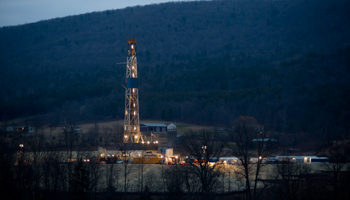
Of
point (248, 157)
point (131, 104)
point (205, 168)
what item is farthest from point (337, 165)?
point (131, 104)

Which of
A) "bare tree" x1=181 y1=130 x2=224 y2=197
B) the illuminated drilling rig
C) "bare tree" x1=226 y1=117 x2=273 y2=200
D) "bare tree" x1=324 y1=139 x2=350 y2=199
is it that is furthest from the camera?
the illuminated drilling rig

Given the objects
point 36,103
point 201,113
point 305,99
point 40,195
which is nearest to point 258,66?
point 305,99

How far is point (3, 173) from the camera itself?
2470 cm

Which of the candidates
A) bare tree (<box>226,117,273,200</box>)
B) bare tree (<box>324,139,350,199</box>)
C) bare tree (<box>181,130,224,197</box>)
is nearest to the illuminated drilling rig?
bare tree (<box>226,117,273,200</box>)

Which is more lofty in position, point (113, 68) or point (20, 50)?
point (20, 50)

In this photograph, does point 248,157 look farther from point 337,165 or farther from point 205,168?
point 205,168

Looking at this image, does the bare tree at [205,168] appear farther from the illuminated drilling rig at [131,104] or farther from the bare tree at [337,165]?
the illuminated drilling rig at [131,104]

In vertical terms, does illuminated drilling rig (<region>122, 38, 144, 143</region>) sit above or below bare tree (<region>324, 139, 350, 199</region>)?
above

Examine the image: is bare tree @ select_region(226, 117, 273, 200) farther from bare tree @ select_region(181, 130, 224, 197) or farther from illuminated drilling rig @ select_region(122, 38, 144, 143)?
illuminated drilling rig @ select_region(122, 38, 144, 143)

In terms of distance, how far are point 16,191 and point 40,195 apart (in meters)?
2.05

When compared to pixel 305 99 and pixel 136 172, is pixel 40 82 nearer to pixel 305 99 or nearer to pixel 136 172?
pixel 305 99

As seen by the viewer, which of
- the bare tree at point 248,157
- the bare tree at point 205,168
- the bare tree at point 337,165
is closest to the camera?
the bare tree at point 205,168

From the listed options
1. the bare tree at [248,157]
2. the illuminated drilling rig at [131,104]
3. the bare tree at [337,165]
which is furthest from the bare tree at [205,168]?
the illuminated drilling rig at [131,104]

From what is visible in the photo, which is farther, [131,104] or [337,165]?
[131,104]
